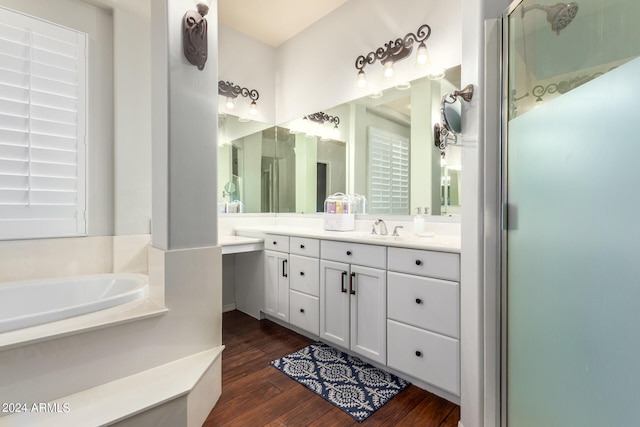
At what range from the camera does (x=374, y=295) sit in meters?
1.76

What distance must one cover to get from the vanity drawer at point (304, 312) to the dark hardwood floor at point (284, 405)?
32 centimetres

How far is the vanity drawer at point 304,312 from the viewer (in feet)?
6.94

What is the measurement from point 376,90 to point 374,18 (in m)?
0.61

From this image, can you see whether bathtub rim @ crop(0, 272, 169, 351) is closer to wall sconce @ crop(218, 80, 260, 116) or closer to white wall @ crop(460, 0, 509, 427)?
white wall @ crop(460, 0, 509, 427)

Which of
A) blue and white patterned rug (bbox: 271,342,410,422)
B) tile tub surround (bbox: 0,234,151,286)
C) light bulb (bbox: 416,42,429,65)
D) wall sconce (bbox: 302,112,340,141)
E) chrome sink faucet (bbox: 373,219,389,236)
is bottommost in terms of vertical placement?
blue and white patterned rug (bbox: 271,342,410,422)

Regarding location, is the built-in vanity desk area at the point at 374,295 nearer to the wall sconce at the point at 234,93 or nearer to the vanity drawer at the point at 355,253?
the vanity drawer at the point at 355,253

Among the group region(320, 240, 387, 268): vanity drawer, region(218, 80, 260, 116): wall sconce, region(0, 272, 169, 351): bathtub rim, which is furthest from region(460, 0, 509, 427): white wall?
region(218, 80, 260, 116): wall sconce

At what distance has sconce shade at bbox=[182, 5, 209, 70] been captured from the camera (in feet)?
4.61

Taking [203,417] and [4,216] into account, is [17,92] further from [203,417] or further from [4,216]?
[203,417]

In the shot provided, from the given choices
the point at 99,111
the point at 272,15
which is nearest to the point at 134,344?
the point at 99,111

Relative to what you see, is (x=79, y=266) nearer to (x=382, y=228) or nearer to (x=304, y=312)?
(x=304, y=312)

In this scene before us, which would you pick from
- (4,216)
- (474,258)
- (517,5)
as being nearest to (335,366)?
(474,258)

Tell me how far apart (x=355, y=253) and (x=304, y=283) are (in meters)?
0.57

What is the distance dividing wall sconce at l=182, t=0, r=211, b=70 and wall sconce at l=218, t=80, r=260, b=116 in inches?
58.4
